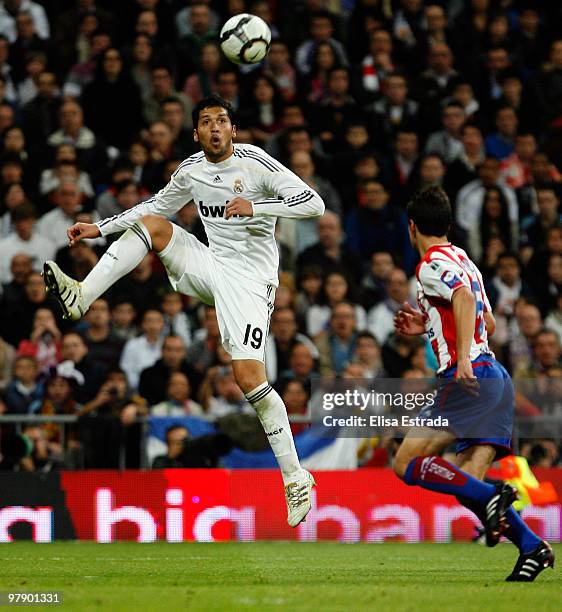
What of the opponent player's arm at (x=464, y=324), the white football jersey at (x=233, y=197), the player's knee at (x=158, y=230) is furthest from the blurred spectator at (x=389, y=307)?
the opponent player's arm at (x=464, y=324)

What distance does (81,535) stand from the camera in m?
12.1

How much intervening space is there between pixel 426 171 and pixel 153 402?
4434 millimetres

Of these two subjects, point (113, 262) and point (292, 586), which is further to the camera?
point (113, 262)

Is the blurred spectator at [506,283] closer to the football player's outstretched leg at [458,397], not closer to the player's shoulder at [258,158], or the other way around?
the player's shoulder at [258,158]

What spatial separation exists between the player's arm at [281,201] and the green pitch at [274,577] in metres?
2.20

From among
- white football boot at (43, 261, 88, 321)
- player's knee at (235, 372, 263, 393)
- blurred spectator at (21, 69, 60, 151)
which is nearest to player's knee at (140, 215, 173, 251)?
white football boot at (43, 261, 88, 321)

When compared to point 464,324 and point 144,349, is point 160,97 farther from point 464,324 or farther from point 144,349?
point 464,324

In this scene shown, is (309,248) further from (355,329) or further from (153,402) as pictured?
(153,402)

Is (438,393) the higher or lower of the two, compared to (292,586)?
higher

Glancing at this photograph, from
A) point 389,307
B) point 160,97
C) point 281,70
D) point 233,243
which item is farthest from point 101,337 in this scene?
point 281,70

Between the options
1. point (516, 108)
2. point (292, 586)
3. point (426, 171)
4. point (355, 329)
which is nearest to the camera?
point (292, 586)

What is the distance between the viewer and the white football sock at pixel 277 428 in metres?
9.27

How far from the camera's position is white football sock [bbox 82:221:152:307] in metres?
8.80

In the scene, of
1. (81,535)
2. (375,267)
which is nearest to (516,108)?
(375,267)
